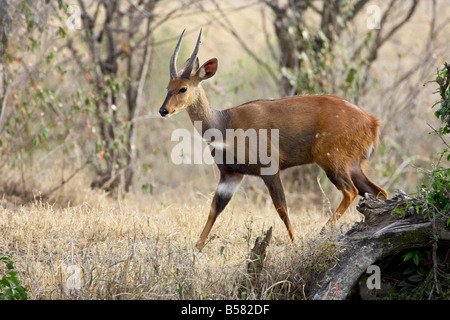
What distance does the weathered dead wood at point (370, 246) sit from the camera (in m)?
5.14

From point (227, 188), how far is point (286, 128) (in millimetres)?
868

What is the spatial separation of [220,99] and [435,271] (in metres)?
8.79

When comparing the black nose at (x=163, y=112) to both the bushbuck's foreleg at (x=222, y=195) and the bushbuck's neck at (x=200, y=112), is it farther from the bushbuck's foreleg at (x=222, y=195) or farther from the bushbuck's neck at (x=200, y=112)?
the bushbuck's foreleg at (x=222, y=195)

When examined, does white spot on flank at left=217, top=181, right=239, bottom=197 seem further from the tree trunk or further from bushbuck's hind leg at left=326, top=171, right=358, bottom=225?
the tree trunk

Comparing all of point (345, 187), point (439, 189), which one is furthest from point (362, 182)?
point (439, 189)

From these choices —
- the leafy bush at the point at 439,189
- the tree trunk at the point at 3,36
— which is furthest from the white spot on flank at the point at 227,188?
the tree trunk at the point at 3,36

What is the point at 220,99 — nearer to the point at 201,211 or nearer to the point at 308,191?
the point at 308,191

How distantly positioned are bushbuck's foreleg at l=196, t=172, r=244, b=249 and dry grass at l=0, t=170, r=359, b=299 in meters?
0.18

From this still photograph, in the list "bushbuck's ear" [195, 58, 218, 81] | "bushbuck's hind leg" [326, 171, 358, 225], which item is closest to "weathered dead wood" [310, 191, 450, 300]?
"bushbuck's hind leg" [326, 171, 358, 225]

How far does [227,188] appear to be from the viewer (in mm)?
6770

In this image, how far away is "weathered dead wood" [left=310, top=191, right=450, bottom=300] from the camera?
16.9 feet

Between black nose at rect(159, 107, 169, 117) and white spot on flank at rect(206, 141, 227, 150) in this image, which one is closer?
black nose at rect(159, 107, 169, 117)

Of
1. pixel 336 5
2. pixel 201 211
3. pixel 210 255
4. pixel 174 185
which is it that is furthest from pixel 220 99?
pixel 210 255

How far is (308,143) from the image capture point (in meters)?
6.82
